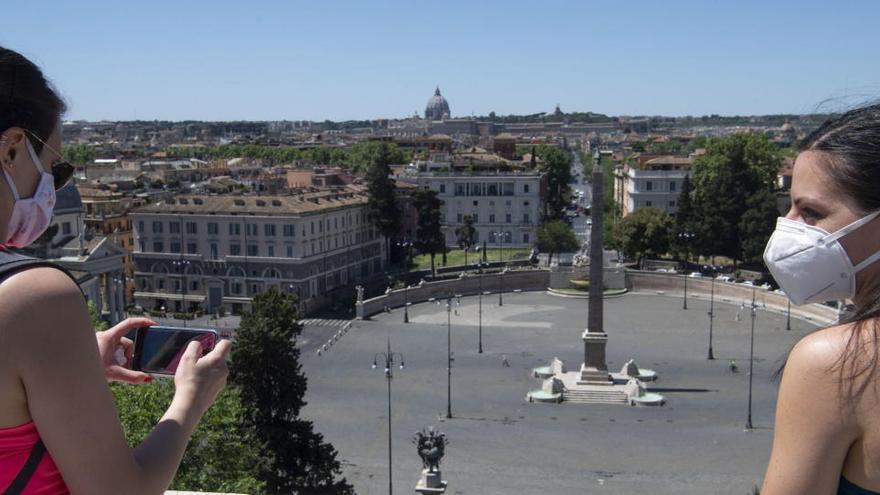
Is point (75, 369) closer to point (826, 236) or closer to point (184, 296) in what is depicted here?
point (826, 236)

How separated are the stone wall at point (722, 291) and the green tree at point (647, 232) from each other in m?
4.02

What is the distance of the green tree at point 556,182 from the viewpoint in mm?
85875

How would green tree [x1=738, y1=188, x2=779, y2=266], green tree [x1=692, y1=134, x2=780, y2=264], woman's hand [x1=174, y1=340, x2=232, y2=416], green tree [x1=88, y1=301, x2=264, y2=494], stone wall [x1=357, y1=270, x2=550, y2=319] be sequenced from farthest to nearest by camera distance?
green tree [x1=692, y1=134, x2=780, y2=264]
green tree [x1=738, y1=188, x2=779, y2=266]
stone wall [x1=357, y1=270, x2=550, y2=319]
green tree [x1=88, y1=301, x2=264, y2=494]
woman's hand [x1=174, y1=340, x2=232, y2=416]

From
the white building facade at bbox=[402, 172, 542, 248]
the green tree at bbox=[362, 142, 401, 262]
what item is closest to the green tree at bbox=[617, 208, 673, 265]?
the white building facade at bbox=[402, 172, 542, 248]

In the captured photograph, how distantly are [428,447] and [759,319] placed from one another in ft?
106

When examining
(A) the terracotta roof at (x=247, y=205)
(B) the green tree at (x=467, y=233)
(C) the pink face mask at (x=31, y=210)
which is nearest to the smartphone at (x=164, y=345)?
(C) the pink face mask at (x=31, y=210)

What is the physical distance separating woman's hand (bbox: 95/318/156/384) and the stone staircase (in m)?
31.7

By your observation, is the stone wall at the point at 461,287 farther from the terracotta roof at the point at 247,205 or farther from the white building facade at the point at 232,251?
the terracotta roof at the point at 247,205

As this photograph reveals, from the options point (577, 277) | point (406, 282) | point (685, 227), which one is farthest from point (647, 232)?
point (406, 282)

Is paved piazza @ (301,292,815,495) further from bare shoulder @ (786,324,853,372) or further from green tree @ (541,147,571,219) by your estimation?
green tree @ (541,147,571,219)

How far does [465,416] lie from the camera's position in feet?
103

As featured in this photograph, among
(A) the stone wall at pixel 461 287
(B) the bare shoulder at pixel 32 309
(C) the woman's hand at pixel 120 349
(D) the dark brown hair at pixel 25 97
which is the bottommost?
(A) the stone wall at pixel 461 287

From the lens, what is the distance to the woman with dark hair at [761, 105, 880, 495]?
2.24 meters

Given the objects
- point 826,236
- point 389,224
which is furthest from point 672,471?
point 389,224
